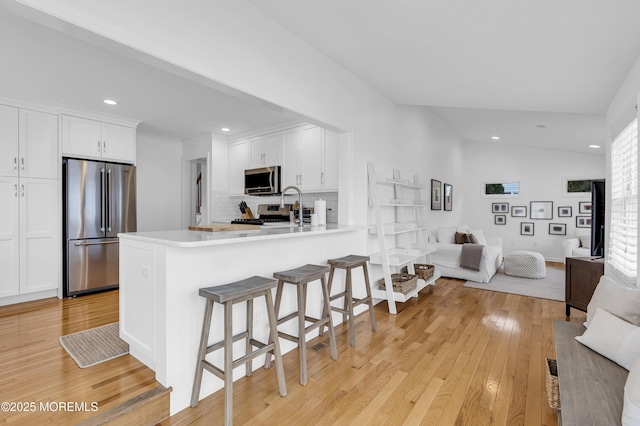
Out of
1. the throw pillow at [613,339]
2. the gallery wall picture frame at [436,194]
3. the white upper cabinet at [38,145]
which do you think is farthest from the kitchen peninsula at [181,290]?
the gallery wall picture frame at [436,194]

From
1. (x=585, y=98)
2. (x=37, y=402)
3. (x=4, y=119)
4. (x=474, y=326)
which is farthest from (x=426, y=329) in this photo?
(x=4, y=119)

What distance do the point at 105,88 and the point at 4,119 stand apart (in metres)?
1.37

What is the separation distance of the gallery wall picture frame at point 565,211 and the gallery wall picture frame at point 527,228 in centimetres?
59

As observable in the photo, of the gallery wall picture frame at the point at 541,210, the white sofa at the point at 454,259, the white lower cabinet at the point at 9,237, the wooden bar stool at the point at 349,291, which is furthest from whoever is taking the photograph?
the gallery wall picture frame at the point at 541,210

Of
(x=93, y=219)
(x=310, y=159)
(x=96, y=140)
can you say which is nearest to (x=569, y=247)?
(x=310, y=159)

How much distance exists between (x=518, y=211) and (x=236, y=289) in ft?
25.9

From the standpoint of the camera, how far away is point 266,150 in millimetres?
5277

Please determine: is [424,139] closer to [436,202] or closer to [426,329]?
[436,202]

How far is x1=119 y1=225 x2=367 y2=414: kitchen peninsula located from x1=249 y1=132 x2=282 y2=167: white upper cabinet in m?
2.69

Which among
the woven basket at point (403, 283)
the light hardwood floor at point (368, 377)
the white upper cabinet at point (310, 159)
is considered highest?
the white upper cabinet at point (310, 159)

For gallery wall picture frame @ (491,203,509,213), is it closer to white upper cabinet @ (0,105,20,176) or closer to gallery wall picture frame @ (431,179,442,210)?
gallery wall picture frame @ (431,179,442,210)

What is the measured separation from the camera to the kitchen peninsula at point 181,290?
1938 millimetres

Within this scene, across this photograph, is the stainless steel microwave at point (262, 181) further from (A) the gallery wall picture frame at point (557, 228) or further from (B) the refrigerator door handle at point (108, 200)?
(A) the gallery wall picture frame at point (557, 228)

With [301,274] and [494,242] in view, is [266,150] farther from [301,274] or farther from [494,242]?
[494,242]
